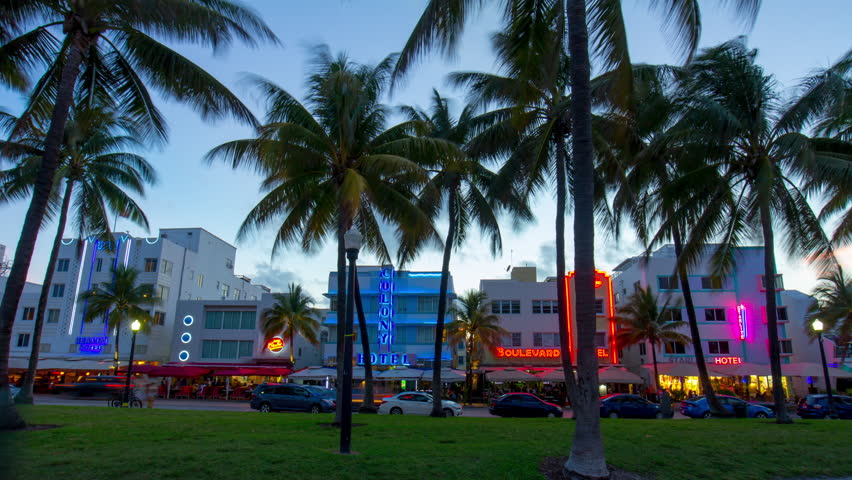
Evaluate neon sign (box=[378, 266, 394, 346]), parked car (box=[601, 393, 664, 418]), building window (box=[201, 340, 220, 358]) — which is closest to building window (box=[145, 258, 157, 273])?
building window (box=[201, 340, 220, 358])

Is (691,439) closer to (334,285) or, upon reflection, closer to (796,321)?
(334,285)

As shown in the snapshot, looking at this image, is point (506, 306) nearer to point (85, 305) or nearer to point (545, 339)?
point (545, 339)

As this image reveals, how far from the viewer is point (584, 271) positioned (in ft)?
30.7

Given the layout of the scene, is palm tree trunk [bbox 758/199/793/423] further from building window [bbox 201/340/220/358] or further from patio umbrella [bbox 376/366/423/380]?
building window [bbox 201/340/220/358]

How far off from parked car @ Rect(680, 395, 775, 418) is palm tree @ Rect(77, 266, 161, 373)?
3928cm

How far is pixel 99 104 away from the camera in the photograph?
15539mm

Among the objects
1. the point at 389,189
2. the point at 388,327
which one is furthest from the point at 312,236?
the point at 388,327

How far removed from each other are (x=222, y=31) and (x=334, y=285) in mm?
36733

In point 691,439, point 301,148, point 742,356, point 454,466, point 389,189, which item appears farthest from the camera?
point 742,356

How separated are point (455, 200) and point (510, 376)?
18.2 meters

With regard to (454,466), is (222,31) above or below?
above

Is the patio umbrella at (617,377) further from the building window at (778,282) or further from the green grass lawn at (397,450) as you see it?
the green grass lawn at (397,450)

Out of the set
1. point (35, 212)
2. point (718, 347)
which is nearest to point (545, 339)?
point (718, 347)

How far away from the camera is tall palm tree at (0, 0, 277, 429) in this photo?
12.0m
